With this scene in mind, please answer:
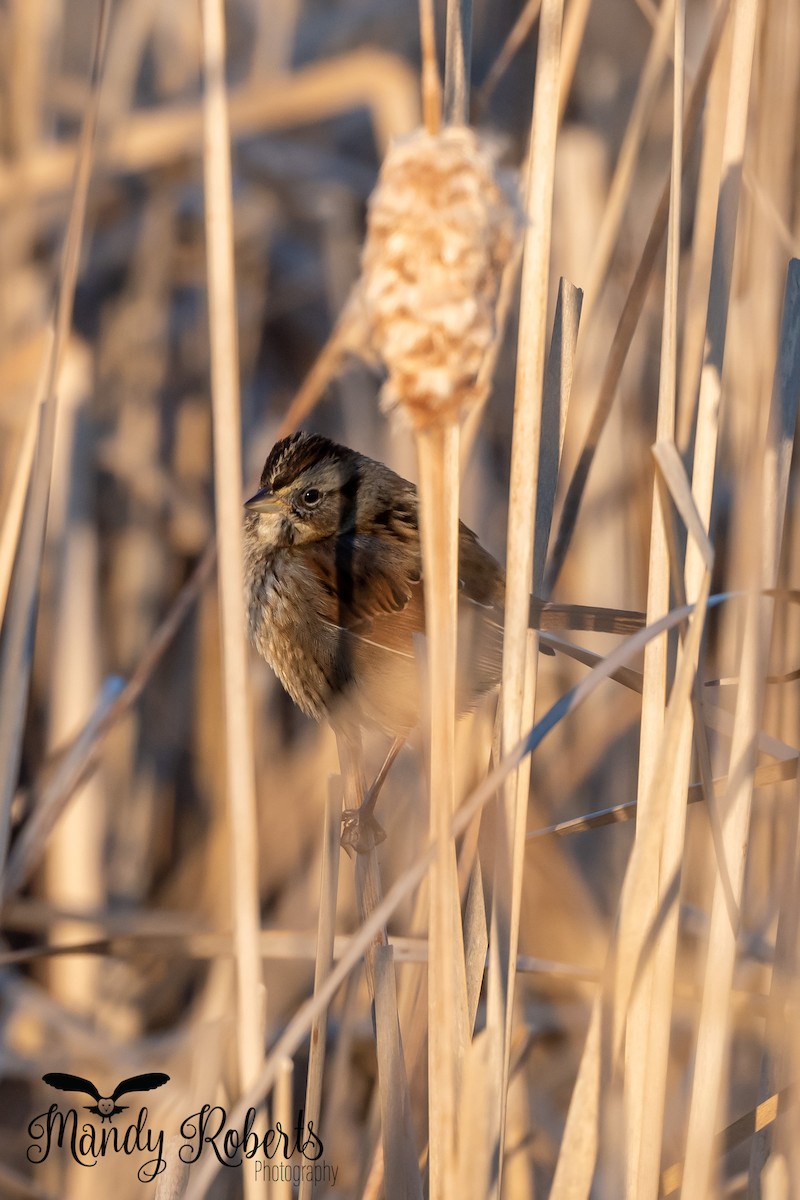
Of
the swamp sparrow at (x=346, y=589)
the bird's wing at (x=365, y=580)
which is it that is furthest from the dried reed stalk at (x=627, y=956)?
the bird's wing at (x=365, y=580)

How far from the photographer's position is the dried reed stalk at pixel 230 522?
1031 millimetres

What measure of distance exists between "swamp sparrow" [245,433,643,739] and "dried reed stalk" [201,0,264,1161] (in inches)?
30.7

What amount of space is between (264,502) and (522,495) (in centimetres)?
104

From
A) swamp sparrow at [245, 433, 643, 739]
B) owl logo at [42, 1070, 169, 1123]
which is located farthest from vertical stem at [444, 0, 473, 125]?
owl logo at [42, 1070, 169, 1123]

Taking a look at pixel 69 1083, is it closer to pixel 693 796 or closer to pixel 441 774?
pixel 693 796

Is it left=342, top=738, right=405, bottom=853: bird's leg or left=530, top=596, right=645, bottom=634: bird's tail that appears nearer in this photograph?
left=530, top=596, right=645, bottom=634: bird's tail

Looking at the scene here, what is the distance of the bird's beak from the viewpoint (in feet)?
6.80

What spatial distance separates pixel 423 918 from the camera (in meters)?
1.50

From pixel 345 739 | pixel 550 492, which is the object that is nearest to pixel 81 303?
pixel 345 739

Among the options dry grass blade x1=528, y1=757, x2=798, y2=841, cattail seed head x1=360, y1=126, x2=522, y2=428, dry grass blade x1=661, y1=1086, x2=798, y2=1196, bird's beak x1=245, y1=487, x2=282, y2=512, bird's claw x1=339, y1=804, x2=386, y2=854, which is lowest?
dry grass blade x1=661, y1=1086, x2=798, y2=1196

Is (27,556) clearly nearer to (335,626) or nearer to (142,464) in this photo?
(335,626)

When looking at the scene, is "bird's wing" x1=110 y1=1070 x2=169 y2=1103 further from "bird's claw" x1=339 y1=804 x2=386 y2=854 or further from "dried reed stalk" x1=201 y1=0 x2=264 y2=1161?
"dried reed stalk" x1=201 y1=0 x2=264 y2=1161

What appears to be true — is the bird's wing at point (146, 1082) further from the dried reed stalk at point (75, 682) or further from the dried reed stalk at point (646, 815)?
the dried reed stalk at point (646, 815)

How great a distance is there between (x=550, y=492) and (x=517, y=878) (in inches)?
17.2
